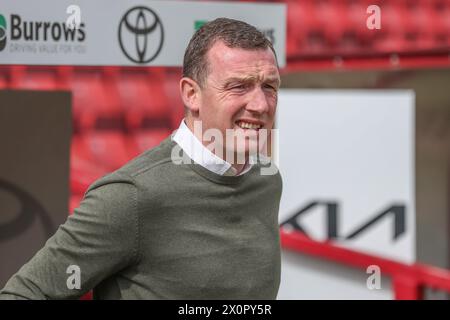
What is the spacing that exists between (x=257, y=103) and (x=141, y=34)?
1.85 ft

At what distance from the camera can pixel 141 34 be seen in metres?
1.50

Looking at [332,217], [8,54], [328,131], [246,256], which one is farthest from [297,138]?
[246,256]

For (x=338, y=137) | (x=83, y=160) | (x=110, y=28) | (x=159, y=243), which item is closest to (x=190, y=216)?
(x=159, y=243)

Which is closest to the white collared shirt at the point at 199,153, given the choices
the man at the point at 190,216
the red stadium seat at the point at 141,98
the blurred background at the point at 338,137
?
the man at the point at 190,216

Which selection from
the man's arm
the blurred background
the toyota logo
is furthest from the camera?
the blurred background

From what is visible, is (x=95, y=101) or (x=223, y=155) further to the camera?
(x=95, y=101)

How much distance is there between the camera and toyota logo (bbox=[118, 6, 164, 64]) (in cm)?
149

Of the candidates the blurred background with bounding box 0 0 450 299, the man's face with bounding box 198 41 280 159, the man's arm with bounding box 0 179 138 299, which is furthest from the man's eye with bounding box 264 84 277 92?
the blurred background with bounding box 0 0 450 299

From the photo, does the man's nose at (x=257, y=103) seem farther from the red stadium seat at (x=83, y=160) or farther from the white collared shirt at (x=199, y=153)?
the red stadium seat at (x=83, y=160)

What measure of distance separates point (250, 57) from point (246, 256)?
9.6 inches

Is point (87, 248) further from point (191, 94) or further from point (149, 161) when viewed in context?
point (191, 94)

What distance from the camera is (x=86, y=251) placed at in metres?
0.93

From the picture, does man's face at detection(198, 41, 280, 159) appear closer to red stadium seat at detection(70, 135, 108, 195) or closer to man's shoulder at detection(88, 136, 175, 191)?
man's shoulder at detection(88, 136, 175, 191)
